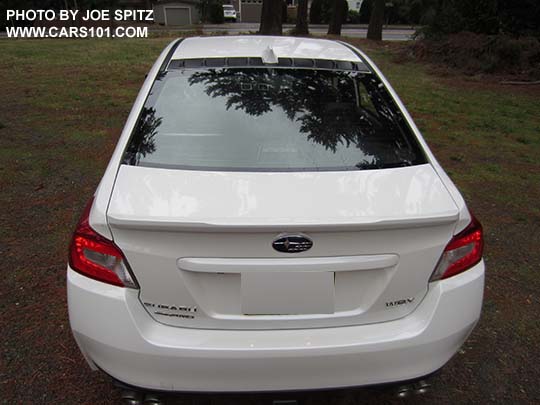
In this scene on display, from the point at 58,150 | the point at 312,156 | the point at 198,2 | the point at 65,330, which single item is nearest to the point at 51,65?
the point at 58,150

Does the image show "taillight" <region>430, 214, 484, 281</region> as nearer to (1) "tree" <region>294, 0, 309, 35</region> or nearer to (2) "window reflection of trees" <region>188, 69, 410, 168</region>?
(2) "window reflection of trees" <region>188, 69, 410, 168</region>

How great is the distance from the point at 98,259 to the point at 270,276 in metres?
0.65

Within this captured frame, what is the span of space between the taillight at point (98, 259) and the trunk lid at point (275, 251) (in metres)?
0.05

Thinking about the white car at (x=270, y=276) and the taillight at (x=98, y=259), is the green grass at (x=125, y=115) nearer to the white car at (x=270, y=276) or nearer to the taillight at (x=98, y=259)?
the white car at (x=270, y=276)

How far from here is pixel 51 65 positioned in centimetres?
1245

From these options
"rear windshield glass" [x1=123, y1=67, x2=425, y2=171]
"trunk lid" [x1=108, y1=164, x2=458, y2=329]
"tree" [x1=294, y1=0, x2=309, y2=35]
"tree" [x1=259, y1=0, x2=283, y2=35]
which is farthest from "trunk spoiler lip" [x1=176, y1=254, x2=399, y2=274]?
"tree" [x1=294, y1=0, x2=309, y2=35]

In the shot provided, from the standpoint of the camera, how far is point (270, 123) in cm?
235

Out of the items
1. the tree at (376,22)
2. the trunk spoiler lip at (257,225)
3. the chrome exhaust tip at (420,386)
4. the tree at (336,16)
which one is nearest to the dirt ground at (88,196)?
the chrome exhaust tip at (420,386)

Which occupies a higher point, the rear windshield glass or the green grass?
the rear windshield glass

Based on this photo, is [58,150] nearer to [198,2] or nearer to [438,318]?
[438,318]

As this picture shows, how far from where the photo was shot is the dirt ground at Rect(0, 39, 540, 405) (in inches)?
94.4

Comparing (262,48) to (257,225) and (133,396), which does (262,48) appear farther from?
(133,396)

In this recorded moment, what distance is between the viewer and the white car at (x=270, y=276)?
163cm

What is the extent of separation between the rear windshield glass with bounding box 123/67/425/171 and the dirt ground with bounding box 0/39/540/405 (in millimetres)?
979
